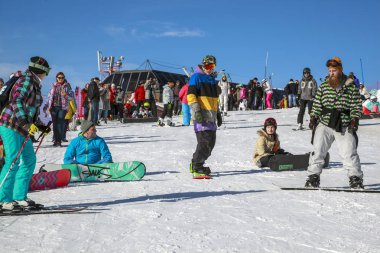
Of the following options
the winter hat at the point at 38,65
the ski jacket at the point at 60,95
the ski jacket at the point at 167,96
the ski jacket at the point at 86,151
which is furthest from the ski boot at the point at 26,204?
the ski jacket at the point at 167,96

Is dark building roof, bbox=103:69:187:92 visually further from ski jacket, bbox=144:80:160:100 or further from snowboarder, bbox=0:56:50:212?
snowboarder, bbox=0:56:50:212

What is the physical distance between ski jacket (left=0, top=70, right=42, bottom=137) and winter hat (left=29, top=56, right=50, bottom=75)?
0.18 ft

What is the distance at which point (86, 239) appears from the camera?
3473 millimetres

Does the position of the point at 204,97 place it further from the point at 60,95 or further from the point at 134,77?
the point at 134,77

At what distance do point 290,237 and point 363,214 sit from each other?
4.05 feet

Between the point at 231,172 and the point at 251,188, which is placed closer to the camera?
the point at 251,188

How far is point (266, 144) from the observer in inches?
323

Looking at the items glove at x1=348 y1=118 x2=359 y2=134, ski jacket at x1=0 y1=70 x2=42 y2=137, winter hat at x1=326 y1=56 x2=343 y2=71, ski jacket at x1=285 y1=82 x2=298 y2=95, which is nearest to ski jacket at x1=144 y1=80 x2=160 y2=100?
ski jacket at x1=285 y1=82 x2=298 y2=95

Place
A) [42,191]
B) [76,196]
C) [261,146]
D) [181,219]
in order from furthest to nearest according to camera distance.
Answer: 1. [261,146]
2. [42,191]
3. [76,196]
4. [181,219]

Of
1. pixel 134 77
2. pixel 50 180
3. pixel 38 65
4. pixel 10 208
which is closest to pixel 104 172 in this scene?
pixel 50 180

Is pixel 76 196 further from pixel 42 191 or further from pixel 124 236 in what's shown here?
pixel 124 236

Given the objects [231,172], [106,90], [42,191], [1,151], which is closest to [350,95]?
[231,172]

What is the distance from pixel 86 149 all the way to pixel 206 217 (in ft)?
11.5

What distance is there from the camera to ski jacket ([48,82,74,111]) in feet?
36.1
